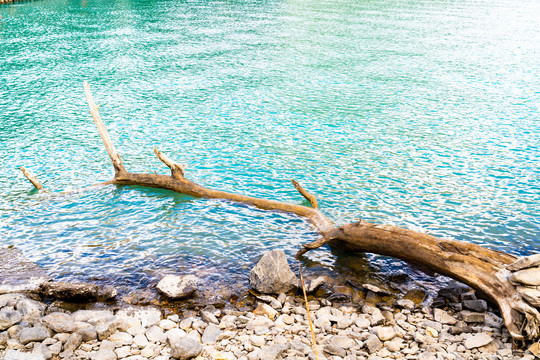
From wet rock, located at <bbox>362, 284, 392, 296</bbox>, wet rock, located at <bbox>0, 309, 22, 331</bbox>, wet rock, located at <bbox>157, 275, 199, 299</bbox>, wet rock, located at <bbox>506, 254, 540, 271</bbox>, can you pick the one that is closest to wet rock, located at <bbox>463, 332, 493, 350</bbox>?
wet rock, located at <bbox>506, 254, 540, 271</bbox>

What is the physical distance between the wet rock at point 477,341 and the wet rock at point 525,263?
54.0 inches

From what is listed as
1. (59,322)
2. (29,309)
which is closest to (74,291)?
(29,309)

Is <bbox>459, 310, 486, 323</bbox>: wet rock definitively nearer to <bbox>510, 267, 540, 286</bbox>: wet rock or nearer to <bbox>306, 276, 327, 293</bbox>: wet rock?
<bbox>510, 267, 540, 286</bbox>: wet rock

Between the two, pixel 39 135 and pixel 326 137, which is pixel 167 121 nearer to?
pixel 39 135

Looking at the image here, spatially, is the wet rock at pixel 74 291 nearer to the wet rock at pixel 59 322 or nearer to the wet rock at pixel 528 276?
the wet rock at pixel 59 322

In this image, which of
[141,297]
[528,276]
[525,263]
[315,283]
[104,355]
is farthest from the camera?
[315,283]

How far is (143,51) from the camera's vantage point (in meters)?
41.2

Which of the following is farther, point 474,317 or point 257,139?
point 257,139

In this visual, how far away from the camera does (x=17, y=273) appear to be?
12484mm

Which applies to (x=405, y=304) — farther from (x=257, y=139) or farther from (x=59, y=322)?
(x=257, y=139)

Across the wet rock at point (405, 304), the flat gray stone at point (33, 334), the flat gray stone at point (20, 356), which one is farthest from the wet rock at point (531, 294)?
the flat gray stone at point (33, 334)

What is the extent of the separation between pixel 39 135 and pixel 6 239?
10365 mm

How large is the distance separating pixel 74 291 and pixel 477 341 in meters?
8.35

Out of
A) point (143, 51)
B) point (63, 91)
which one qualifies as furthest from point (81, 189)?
point (143, 51)
